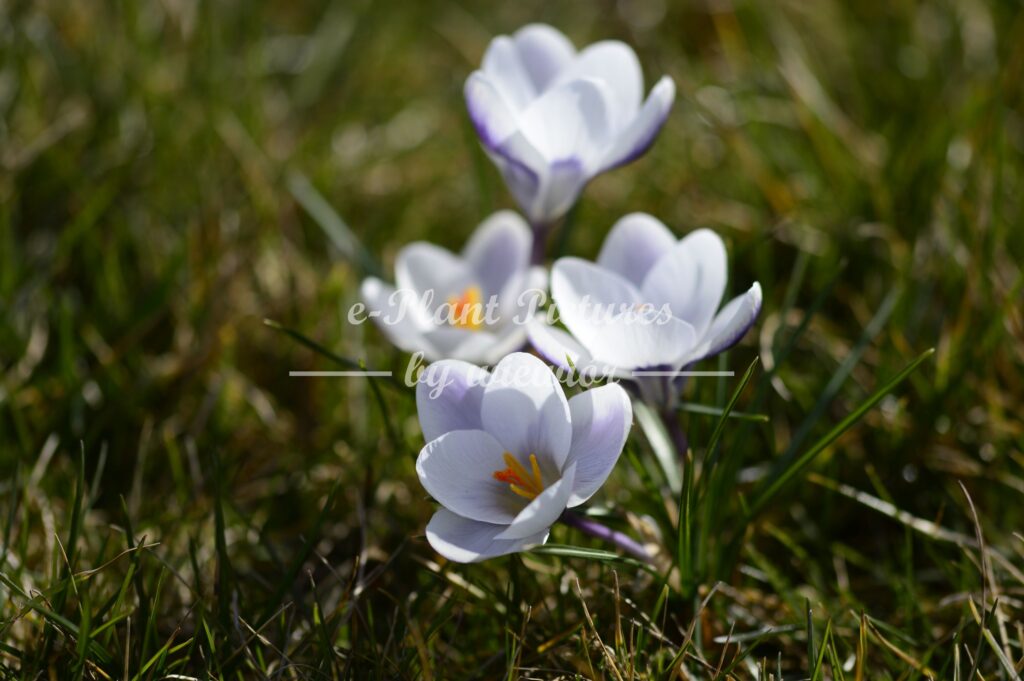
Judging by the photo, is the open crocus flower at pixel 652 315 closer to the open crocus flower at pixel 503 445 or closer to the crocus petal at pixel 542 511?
the open crocus flower at pixel 503 445

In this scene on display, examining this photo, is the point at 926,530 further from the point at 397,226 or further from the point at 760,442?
the point at 397,226

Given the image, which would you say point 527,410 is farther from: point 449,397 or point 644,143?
point 644,143

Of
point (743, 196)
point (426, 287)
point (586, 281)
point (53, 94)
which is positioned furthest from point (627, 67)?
point (53, 94)

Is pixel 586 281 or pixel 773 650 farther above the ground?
pixel 586 281

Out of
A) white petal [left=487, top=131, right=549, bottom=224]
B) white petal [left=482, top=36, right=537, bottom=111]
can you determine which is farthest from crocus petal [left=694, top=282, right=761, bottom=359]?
white petal [left=482, top=36, right=537, bottom=111]

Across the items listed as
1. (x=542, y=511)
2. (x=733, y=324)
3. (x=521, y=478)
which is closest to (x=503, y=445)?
(x=521, y=478)

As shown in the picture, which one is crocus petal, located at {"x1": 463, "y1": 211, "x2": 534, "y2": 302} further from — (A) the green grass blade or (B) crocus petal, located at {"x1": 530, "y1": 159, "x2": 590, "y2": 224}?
(A) the green grass blade
